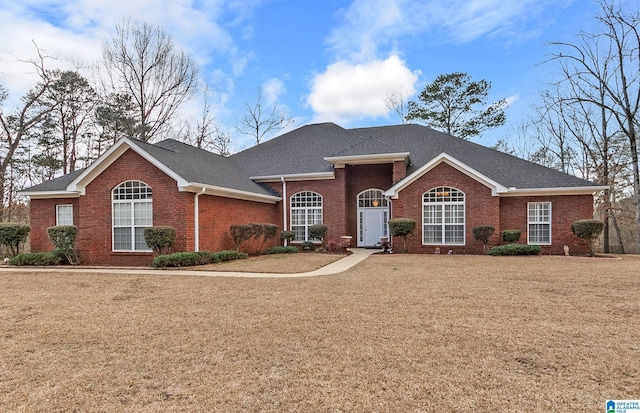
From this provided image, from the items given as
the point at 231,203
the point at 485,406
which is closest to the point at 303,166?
the point at 231,203

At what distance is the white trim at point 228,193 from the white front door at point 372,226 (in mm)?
4692

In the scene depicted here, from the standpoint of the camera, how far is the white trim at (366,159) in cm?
1736

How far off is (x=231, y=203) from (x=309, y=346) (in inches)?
481

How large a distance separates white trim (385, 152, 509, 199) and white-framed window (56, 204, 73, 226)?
14.4 metres

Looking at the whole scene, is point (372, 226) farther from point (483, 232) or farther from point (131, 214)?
point (131, 214)

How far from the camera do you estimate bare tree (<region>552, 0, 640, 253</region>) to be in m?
18.9

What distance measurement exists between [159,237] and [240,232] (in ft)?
11.1

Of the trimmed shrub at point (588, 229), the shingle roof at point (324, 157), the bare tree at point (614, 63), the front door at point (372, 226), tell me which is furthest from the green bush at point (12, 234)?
the bare tree at point (614, 63)

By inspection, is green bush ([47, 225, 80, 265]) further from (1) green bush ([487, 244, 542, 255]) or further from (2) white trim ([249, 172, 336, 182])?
(1) green bush ([487, 244, 542, 255])

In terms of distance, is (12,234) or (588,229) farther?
(12,234)

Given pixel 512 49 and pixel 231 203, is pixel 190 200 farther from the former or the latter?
pixel 512 49

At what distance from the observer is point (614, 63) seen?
20359 mm

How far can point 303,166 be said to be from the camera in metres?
19.9

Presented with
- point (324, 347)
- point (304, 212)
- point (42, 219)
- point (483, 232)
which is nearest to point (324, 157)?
point (304, 212)
